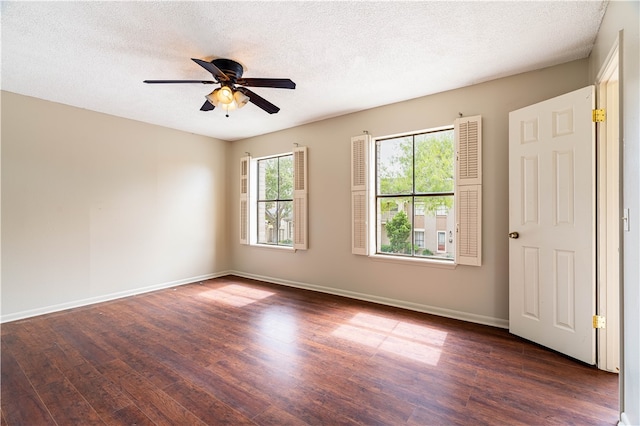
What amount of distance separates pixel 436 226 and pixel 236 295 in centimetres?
301

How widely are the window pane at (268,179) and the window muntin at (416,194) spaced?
2114 millimetres

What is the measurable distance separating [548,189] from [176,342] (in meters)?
3.72

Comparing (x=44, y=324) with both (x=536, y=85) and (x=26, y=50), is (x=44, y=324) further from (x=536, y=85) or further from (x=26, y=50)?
(x=536, y=85)

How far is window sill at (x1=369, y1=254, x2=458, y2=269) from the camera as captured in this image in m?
3.39

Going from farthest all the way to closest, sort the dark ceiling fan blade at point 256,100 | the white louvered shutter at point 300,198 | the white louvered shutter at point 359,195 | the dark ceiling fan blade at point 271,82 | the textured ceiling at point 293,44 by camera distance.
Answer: the white louvered shutter at point 300,198 < the white louvered shutter at point 359,195 < the dark ceiling fan blade at point 256,100 < the dark ceiling fan blade at point 271,82 < the textured ceiling at point 293,44

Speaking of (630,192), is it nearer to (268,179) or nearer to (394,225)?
(394,225)

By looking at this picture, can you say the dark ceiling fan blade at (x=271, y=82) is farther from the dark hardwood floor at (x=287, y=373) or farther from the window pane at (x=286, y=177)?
the window pane at (x=286, y=177)

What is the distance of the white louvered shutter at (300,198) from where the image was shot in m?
4.65

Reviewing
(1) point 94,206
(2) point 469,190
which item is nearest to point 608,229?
(2) point 469,190

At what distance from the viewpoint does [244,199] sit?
555 cm

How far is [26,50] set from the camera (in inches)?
101

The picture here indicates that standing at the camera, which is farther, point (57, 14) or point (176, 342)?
point (176, 342)

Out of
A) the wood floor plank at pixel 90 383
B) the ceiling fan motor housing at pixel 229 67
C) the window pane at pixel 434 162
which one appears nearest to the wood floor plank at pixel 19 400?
the wood floor plank at pixel 90 383

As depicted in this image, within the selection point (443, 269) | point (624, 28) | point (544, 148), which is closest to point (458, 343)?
point (443, 269)
